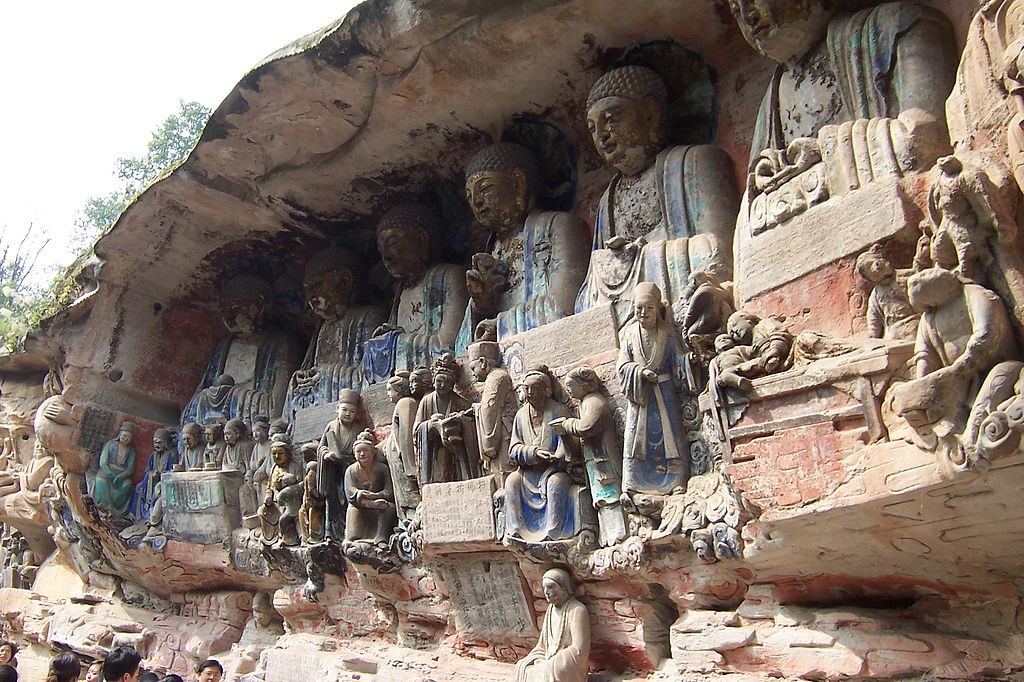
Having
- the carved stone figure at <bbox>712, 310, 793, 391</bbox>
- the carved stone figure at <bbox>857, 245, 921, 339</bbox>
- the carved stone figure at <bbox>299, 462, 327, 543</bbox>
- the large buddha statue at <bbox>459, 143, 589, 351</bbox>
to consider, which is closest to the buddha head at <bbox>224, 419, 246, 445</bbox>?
the carved stone figure at <bbox>299, 462, 327, 543</bbox>

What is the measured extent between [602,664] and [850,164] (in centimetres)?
268

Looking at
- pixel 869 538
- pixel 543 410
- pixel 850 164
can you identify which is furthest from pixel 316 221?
pixel 869 538

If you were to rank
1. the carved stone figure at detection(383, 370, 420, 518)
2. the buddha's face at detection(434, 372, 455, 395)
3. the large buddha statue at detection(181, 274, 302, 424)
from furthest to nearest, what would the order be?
1. the large buddha statue at detection(181, 274, 302, 424)
2. the carved stone figure at detection(383, 370, 420, 518)
3. the buddha's face at detection(434, 372, 455, 395)

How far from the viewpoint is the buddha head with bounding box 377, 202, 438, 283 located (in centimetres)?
600

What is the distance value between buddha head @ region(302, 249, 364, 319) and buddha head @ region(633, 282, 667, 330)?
3237 mm

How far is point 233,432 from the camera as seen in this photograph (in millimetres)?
6672

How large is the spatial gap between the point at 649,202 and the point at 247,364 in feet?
14.5

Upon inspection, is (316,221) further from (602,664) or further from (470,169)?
(602,664)

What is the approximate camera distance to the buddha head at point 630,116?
4527 millimetres

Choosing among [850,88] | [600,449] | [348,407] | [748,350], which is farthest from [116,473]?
[850,88]

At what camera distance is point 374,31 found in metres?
4.72

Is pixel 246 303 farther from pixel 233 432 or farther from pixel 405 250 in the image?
pixel 405 250

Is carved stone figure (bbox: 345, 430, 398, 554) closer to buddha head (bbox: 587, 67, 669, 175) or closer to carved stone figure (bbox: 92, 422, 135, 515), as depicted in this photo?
buddha head (bbox: 587, 67, 669, 175)

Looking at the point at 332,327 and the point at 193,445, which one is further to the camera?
the point at 193,445
